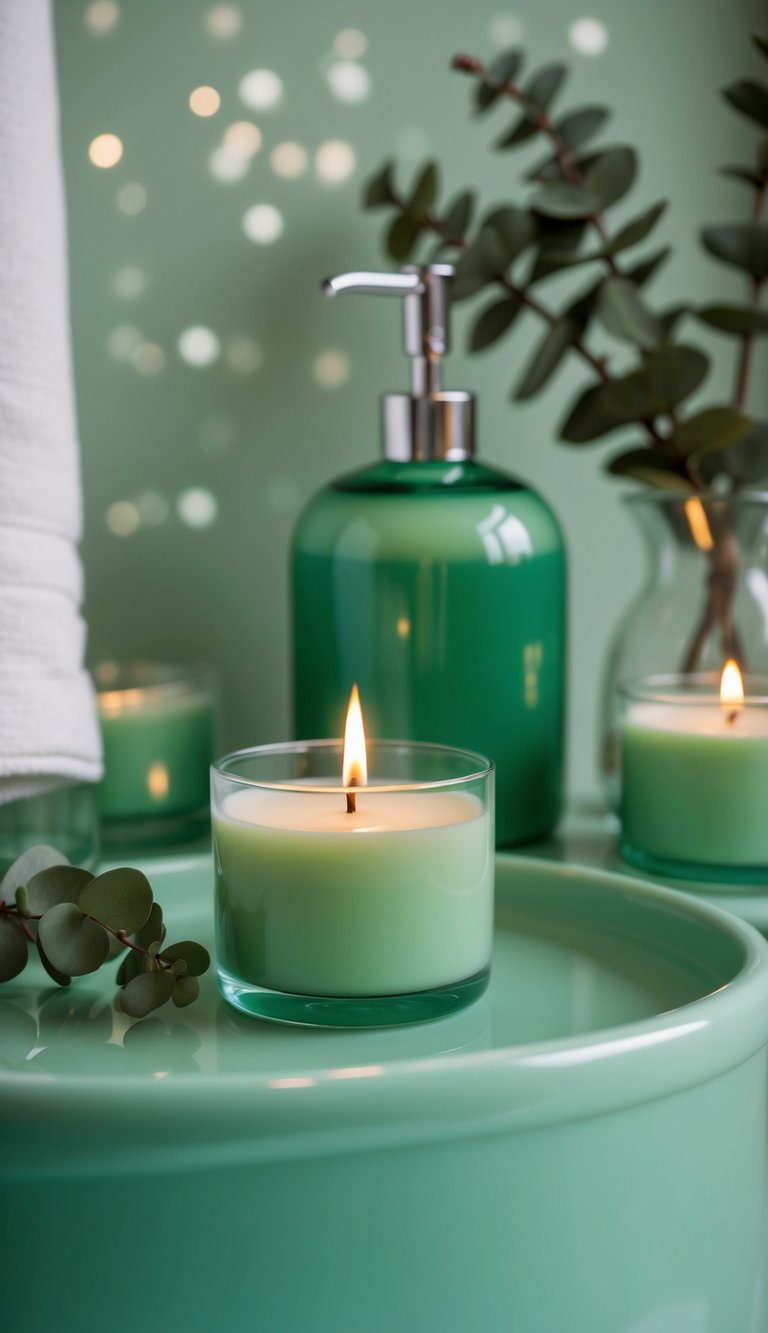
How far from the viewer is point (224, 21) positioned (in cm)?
64

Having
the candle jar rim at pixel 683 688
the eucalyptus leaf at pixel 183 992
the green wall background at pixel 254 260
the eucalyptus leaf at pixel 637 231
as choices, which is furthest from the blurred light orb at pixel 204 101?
the eucalyptus leaf at pixel 183 992

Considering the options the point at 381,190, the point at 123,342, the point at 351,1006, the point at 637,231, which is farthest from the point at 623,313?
the point at 351,1006

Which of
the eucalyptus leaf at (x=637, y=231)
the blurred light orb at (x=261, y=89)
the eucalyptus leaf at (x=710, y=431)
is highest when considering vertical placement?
the blurred light orb at (x=261, y=89)

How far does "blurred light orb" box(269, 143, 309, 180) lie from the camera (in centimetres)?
66

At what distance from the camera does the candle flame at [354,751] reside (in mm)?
392

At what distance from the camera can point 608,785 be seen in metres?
0.61

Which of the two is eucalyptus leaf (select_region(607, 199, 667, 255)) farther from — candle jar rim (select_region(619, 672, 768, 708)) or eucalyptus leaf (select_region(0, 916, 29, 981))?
eucalyptus leaf (select_region(0, 916, 29, 981))

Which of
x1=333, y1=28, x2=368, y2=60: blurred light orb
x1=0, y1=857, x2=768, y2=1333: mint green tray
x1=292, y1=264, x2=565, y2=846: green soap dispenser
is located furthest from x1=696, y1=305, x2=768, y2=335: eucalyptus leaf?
x1=0, y1=857, x2=768, y2=1333: mint green tray

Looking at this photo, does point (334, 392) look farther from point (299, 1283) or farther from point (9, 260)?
point (299, 1283)

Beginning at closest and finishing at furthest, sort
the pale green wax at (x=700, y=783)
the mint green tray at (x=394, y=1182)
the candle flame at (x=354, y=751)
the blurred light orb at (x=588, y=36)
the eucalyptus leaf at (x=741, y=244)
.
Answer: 1. the mint green tray at (x=394, y=1182)
2. the candle flame at (x=354, y=751)
3. the pale green wax at (x=700, y=783)
4. the eucalyptus leaf at (x=741, y=244)
5. the blurred light orb at (x=588, y=36)

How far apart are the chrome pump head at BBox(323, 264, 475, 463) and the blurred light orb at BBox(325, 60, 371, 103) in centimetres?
17

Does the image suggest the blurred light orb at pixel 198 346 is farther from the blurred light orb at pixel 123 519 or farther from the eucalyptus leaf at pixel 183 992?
the eucalyptus leaf at pixel 183 992

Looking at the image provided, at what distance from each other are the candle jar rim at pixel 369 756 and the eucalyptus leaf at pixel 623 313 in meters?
0.25

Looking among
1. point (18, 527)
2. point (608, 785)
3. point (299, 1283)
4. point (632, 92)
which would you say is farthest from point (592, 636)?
point (299, 1283)
